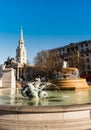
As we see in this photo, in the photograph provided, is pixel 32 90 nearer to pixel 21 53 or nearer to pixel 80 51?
pixel 80 51

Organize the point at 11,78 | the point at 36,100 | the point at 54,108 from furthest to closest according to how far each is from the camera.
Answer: the point at 11,78
the point at 36,100
the point at 54,108

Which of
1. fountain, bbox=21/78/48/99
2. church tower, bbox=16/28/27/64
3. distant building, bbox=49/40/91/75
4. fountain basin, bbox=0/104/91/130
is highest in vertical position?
church tower, bbox=16/28/27/64

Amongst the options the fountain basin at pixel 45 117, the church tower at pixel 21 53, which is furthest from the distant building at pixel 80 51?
the fountain basin at pixel 45 117

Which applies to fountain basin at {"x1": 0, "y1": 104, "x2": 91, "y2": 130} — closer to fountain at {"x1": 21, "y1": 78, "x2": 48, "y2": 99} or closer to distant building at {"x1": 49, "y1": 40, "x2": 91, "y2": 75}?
fountain at {"x1": 21, "y1": 78, "x2": 48, "y2": 99}

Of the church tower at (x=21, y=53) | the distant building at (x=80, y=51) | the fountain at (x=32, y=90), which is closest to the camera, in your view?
the fountain at (x=32, y=90)

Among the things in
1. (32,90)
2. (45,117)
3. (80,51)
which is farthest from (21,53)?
(45,117)

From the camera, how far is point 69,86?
24219 millimetres

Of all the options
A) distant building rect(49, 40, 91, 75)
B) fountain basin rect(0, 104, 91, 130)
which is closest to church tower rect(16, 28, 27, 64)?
distant building rect(49, 40, 91, 75)

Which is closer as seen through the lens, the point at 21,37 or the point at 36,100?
the point at 36,100

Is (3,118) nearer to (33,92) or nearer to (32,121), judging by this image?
(32,121)

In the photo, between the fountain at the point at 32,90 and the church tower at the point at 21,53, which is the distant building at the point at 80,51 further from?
the fountain at the point at 32,90

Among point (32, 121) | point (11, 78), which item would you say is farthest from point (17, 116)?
point (11, 78)

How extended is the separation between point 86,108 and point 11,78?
19372 millimetres

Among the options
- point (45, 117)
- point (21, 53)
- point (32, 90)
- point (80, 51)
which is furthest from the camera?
point (21, 53)
